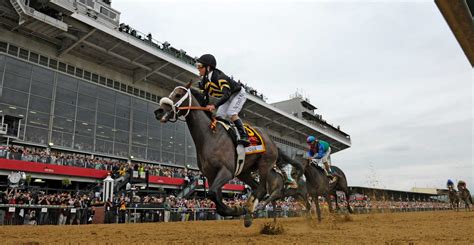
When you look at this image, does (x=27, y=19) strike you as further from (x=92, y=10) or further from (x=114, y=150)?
(x=114, y=150)

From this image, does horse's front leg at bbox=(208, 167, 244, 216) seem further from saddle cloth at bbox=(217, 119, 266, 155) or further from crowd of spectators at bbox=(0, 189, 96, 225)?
crowd of spectators at bbox=(0, 189, 96, 225)

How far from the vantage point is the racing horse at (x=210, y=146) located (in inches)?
225

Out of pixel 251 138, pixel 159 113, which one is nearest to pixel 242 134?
pixel 251 138

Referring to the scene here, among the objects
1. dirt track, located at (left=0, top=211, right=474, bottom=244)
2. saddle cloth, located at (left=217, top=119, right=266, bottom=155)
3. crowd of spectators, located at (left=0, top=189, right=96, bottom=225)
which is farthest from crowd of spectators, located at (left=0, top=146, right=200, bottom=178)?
saddle cloth, located at (left=217, top=119, right=266, bottom=155)

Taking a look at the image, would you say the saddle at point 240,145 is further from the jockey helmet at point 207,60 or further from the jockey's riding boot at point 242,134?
the jockey helmet at point 207,60

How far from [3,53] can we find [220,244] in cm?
3340

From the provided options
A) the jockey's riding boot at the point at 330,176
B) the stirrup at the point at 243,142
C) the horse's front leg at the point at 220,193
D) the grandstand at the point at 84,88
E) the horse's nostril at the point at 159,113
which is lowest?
the horse's front leg at the point at 220,193

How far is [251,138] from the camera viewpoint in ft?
22.3

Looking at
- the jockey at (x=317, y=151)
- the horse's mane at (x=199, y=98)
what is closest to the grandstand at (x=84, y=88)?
the jockey at (x=317, y=151)

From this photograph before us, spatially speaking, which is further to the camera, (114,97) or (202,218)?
(114,97)

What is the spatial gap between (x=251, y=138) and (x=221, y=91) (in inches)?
44.3

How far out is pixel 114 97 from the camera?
39.7 meters

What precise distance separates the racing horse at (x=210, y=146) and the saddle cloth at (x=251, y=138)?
10 centimetres

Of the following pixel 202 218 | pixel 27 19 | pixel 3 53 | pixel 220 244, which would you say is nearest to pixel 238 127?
pixel 220 244
